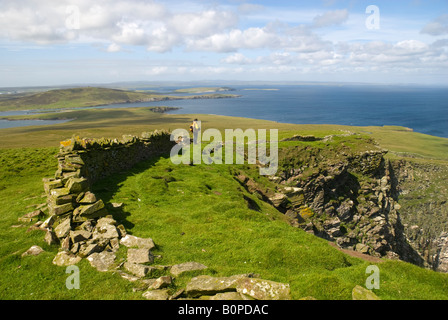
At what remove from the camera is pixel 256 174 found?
36906mm

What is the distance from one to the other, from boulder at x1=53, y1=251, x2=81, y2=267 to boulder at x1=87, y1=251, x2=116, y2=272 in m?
0.55

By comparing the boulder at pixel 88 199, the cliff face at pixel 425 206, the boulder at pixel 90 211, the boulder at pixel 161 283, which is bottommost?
the cliff face at pixel 425 206

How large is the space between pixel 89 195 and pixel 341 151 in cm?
4148

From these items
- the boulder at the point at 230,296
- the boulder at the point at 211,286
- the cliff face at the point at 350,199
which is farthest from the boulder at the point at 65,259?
the cliff face at the point at 350,199

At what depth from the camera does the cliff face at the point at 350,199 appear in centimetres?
3950

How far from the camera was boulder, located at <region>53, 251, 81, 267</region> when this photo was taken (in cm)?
1130

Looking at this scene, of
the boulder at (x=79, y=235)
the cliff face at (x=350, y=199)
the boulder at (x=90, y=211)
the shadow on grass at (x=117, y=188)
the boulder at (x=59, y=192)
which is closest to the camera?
the boulder at (x=79, y=235)

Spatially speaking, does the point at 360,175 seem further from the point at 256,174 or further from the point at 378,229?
the point at 256,174

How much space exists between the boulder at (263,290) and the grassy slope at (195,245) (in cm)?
49

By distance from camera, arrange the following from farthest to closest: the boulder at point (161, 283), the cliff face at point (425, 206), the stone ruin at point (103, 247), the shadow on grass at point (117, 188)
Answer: the cliff face at point (425, 206)
the shadow on grass at point (117, 188)
the boulder at point (161, 283)
the stone ruin at point (103, 247)

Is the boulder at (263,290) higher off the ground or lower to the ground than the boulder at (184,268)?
higher

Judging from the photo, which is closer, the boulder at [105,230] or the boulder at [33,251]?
the boulder at [33,251]

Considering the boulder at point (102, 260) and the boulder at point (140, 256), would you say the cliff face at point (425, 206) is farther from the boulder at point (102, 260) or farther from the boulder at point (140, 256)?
the boulder at point (102, 260)

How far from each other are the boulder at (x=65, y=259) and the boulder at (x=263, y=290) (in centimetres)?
763
